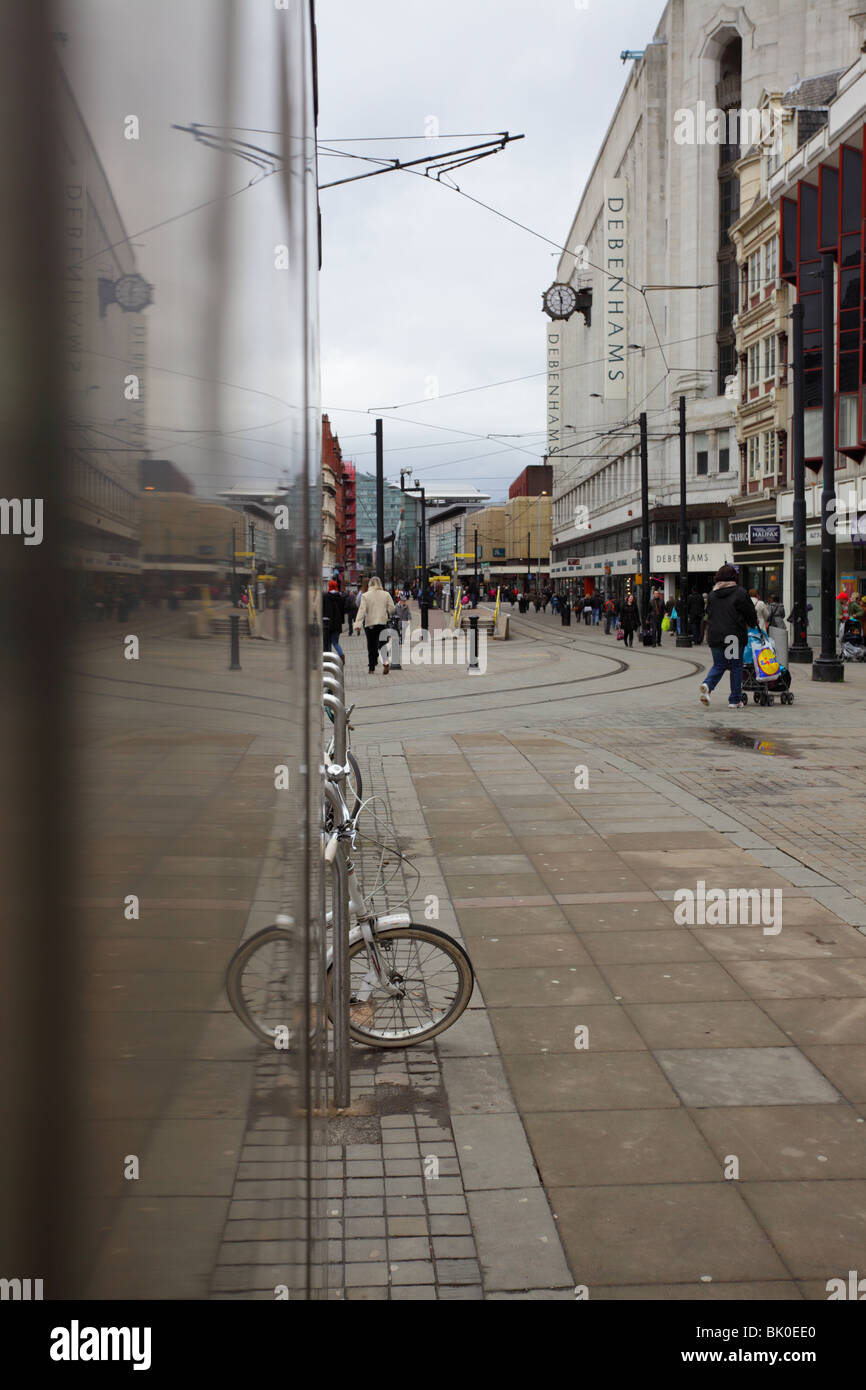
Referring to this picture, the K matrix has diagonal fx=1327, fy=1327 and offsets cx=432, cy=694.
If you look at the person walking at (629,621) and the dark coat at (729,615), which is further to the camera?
the person walking at (629,621)

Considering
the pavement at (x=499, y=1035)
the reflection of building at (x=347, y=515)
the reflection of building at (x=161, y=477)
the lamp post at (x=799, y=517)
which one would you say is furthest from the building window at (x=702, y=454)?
the reflection of building at (x=347, y=515)

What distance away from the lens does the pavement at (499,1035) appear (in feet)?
1.93

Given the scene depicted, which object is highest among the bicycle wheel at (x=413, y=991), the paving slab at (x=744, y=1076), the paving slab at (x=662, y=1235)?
the bicycle wheel at (x=413, y=991)

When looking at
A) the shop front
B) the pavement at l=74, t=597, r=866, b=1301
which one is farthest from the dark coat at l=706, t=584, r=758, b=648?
the shop front

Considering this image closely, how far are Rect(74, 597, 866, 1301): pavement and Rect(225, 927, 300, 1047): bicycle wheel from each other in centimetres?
2

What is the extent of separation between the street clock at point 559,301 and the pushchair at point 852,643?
42920 mm

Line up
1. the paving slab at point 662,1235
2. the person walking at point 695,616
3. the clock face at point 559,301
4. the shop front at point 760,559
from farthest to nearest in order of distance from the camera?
the clock face at point 559,301
the shop front at point 760,559
the person walking at point 695,616
the paving slab at point 662,1235

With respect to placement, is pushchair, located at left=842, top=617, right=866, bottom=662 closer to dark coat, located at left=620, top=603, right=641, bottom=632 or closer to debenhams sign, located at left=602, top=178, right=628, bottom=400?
dark coat, located at left=620, top=603, right=641, bottom=632

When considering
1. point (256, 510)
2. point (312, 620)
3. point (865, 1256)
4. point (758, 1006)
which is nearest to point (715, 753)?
point (758, 1006)

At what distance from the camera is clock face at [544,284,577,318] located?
67.2m

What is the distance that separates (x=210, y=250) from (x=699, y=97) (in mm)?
66936

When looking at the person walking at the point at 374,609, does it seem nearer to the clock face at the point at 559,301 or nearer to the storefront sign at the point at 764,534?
the storefront sign at the point at 764,534

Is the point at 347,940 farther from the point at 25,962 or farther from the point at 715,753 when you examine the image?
the point at 715,753

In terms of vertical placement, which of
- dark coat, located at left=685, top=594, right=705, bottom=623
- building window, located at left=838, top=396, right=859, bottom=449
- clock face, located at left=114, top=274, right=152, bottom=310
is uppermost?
building window, located at left=838, top=396, right=859, bottom=449
